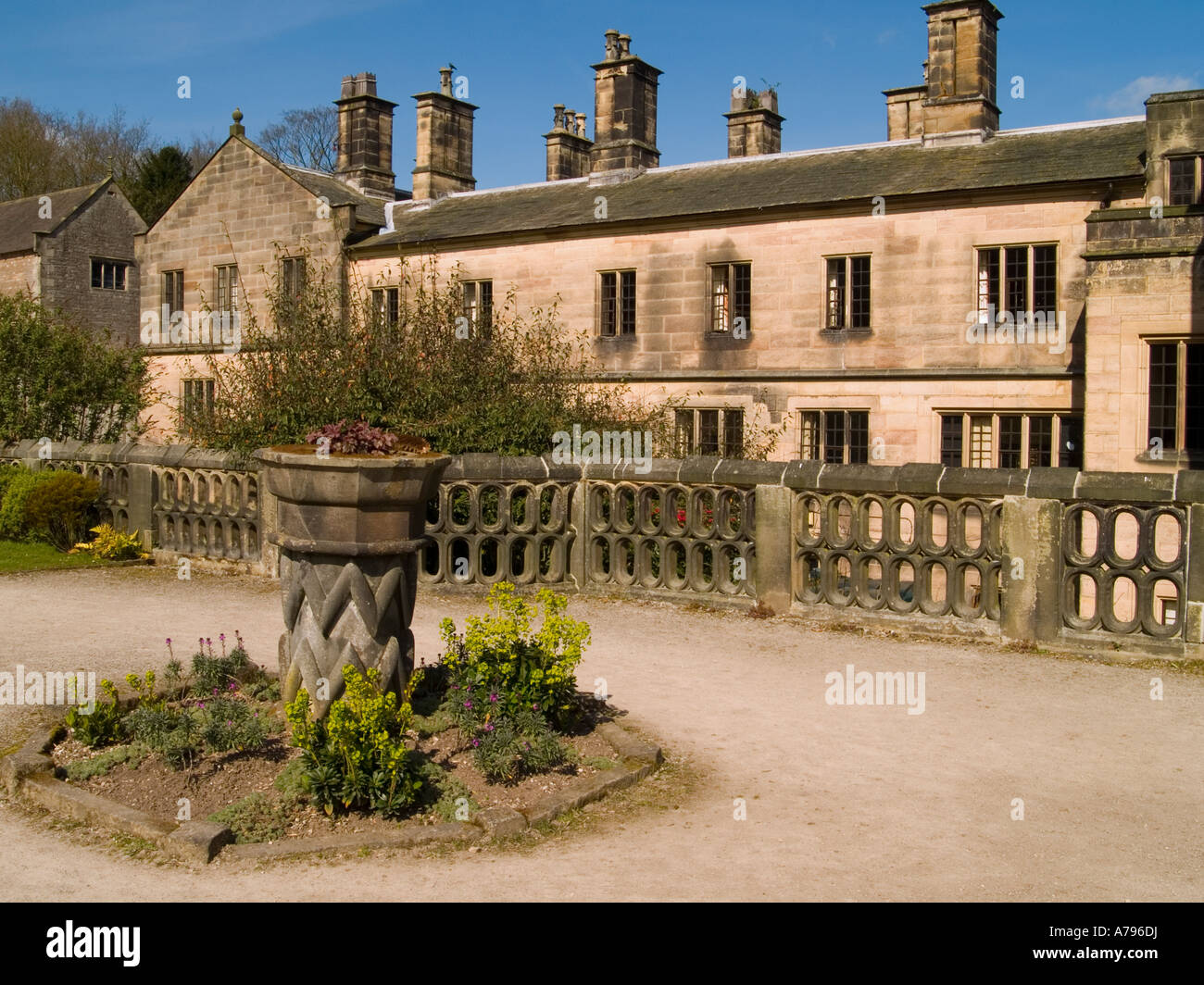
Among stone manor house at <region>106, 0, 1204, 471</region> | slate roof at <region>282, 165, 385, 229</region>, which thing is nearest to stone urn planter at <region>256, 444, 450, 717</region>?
stone manor house at <region>106, 0, 1204, 471</region>

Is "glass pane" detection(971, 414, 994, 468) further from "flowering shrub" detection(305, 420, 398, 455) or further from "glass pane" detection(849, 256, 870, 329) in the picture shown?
"flowering shrub" detection(305, 420, 398, 455)

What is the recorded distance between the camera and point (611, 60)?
27156 mm

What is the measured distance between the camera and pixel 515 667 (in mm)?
6996

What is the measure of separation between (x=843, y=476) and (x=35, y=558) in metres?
10.1

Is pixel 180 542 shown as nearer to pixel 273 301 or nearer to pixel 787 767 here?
pixel 273 301

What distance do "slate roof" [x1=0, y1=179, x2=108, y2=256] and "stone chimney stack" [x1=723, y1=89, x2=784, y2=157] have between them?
24.0 metres

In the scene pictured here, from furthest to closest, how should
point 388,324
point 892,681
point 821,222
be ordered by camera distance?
1. point 821,222
2. point 388,324
3. point 892,681

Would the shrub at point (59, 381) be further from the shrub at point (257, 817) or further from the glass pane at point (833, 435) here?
the shrub at point (257, 817)

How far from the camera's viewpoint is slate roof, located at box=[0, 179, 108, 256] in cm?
4078

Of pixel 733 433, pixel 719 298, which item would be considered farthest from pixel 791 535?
pixel 719 298

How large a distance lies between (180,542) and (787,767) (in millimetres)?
9955

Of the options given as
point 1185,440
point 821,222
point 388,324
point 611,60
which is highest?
point 611,60
